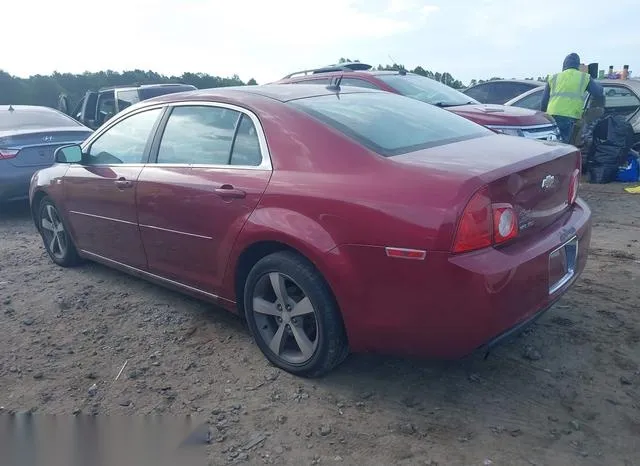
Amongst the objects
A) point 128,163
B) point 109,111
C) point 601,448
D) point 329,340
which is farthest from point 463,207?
point 109,111

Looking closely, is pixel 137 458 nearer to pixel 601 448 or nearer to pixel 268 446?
pixel 268 446

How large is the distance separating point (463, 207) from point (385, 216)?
1.16ft

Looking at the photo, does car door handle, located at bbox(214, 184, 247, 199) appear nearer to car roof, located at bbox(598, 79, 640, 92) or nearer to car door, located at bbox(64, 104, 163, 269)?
car door, located at bbox(64, 104, 163, 269)

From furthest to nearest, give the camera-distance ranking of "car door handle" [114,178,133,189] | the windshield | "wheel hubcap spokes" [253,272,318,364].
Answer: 1. the windshield
2. "car door handle" [114,178,133,189]
3. "wheel hubcap spokes" [253,272,318,364]

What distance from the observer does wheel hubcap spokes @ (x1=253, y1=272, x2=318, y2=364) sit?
125 inches

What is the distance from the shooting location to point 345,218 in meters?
2.83

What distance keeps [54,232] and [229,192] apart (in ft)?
9.32

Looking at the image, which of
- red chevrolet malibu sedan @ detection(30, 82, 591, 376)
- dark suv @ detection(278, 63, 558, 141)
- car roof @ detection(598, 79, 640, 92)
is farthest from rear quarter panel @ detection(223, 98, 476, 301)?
car roof @ detection(598, 79, 640, 92)

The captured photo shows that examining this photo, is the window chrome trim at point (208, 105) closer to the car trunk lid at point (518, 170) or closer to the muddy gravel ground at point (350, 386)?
the car trunk lid at point (518, 170)

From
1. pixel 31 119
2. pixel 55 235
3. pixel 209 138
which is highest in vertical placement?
pixel 209 138

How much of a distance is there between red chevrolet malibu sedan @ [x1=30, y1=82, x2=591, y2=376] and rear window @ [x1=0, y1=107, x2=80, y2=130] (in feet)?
14.3

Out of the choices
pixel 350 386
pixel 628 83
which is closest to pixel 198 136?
pixel 350 386

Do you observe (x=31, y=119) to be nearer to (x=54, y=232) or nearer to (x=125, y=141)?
(x=54, y=232)

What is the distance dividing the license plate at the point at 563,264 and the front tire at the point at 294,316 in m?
1.08
